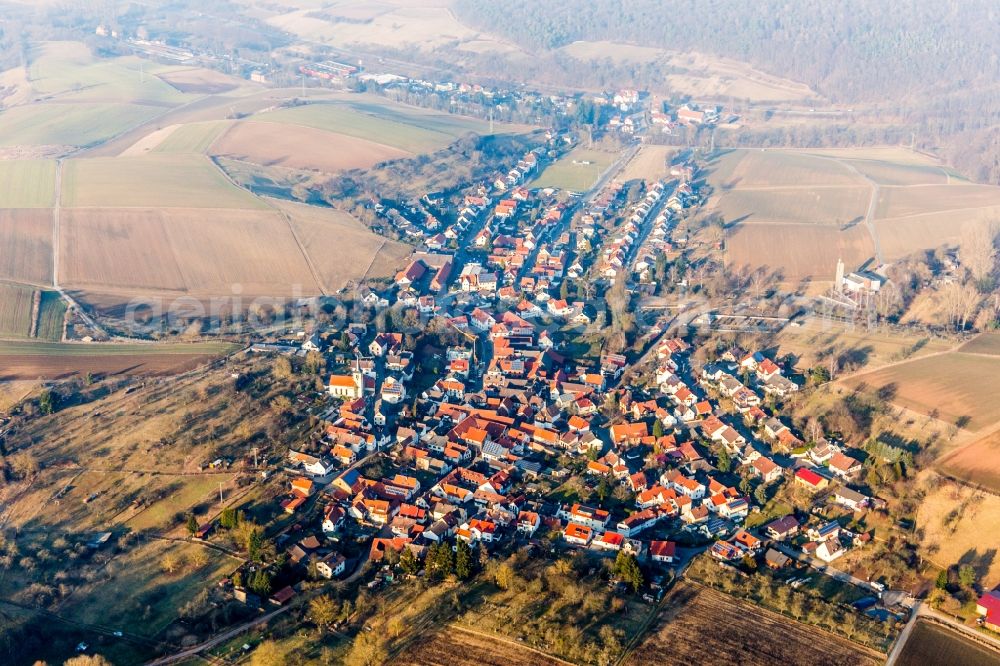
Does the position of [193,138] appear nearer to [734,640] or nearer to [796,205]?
[796,205]

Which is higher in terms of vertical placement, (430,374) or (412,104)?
(412,104)

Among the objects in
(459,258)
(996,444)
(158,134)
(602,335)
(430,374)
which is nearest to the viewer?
(996,444)

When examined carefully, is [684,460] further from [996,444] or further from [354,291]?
[354,291]

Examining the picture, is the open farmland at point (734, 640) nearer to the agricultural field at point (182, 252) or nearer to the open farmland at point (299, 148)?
the agricultural field at point (182, 252)

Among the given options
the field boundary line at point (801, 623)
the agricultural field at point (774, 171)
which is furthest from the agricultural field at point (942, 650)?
the agricultural field at point (774, 171)

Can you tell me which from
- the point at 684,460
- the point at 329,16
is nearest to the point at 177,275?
Answer: the point at 684,460

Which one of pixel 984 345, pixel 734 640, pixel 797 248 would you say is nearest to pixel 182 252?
pixel 797 248

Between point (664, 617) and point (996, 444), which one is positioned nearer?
point (664, 617)

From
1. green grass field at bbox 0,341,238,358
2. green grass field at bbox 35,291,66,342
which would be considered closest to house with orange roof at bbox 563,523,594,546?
green grass field at bbox 0,341,238,358
